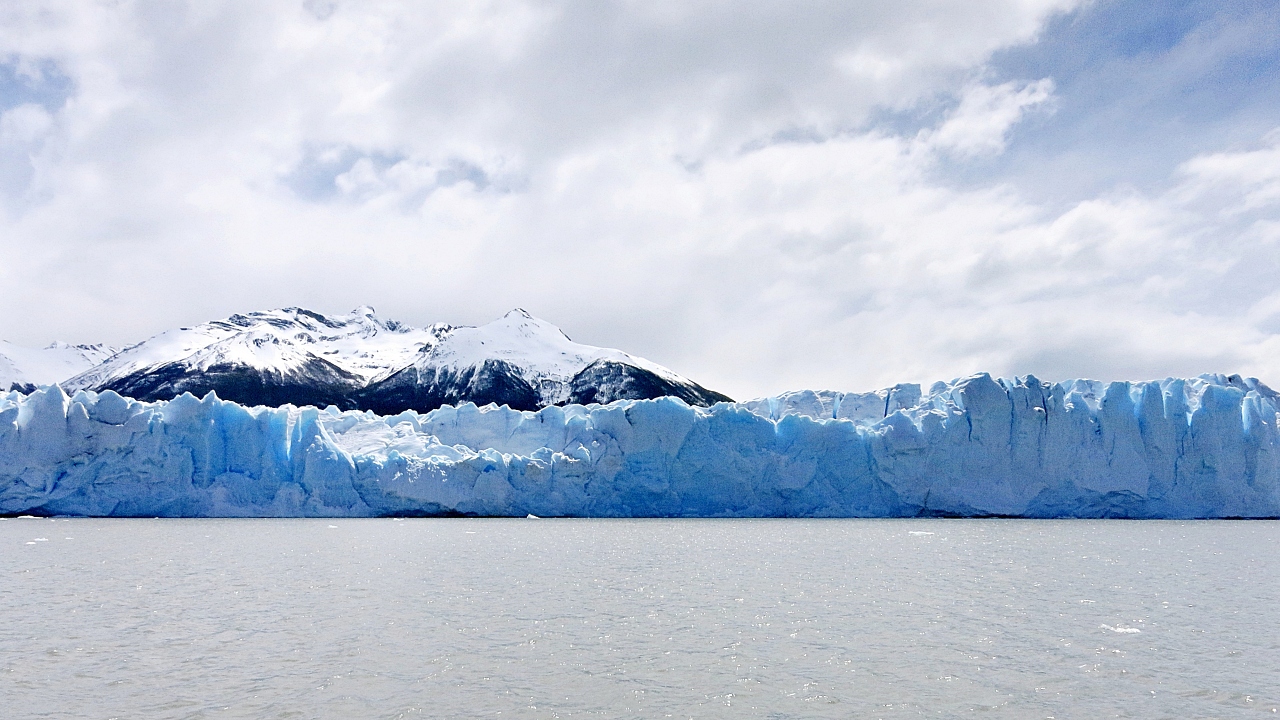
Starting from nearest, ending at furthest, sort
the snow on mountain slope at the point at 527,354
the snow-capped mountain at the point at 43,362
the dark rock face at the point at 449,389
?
the dark rock face at the point at 449,389, the snow on mountain slope at the point at 527,354, the snow-capped mountain at the point at 43,362

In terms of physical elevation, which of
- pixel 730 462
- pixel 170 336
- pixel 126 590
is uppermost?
pixel 170 336

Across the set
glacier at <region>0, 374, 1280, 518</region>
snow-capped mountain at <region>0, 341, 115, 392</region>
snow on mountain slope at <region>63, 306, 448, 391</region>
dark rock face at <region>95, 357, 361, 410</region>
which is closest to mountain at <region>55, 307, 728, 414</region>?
dark rock face at <region>95, 357, 361, 410</region>

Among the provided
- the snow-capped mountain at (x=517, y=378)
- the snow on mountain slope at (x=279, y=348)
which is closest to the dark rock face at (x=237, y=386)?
the snow on mountain slope at (x=279, y=348)

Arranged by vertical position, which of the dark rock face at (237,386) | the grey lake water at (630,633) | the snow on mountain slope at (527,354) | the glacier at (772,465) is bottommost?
the grey lake water at (630,633)

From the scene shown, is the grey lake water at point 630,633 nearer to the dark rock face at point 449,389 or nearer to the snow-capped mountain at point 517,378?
the snow-capped mountain at point 517,378

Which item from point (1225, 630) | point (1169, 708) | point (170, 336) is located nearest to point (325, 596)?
point (1169, 708)

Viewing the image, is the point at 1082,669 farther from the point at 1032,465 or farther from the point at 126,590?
the point at 1032,465
